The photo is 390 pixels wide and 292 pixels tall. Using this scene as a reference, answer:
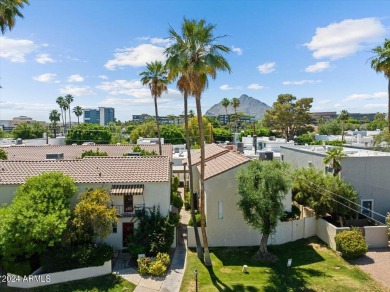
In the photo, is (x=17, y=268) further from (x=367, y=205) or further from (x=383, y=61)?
(x=383, y=61)

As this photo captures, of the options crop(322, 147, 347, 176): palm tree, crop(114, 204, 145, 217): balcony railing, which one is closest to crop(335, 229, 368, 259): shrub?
crop(322, 147, 347, 176): palm tree

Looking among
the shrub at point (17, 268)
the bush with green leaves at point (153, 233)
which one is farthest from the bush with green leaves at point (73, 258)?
the bush with green leaves at point (153, 233)

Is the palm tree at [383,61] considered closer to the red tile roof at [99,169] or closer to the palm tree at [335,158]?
the palm tree at [335,158]

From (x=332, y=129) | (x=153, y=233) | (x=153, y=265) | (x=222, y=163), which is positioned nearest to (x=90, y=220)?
(x=153, y=233)

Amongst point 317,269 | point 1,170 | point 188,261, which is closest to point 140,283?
point 188,261

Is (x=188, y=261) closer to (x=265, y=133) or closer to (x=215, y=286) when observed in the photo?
(x=215, y=286)

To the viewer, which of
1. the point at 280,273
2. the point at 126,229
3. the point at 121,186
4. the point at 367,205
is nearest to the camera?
the point at 280,273

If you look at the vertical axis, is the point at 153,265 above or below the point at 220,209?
below
